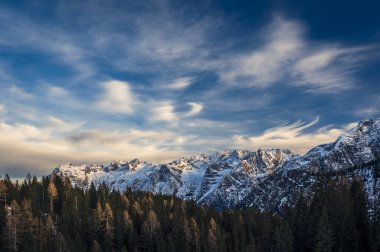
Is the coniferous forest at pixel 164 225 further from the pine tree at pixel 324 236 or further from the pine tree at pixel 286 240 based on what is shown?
the pine tree at pixel 286 240

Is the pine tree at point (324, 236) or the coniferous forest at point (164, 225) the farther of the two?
the coniferous forest at point (164, 225)

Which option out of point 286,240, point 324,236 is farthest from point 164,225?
point 324,236

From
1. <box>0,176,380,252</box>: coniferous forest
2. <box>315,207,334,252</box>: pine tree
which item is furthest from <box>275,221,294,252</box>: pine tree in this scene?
<box>315,207,334,252</box>: pine tree

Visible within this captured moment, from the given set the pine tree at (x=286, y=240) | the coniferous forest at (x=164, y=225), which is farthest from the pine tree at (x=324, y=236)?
the pine tree at (x=286, y=240)

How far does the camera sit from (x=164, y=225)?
153125 millimetres

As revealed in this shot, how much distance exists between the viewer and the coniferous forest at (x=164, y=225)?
11269 centimetres

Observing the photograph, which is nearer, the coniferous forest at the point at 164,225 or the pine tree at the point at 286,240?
the coniferous forest at the point at 164,225

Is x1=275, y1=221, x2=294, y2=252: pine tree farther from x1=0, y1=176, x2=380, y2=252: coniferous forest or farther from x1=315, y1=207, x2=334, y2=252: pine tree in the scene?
x1=315, y1=207, x2=334, y2=252: pine tree

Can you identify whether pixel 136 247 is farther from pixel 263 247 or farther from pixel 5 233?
pixel 263 247

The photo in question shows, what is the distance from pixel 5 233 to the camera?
120 m

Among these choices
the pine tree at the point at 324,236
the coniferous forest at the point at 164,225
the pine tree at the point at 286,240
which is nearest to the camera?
the pine tree at the point at 324,236

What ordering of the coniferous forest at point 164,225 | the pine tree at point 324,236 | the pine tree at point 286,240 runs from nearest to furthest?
the pine tree at point 324,236 → the coniferous forest at point 164,225 → the pine tree at point 286,240

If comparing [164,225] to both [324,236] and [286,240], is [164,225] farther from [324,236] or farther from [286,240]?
[324,236]

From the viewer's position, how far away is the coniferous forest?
4437 inches
